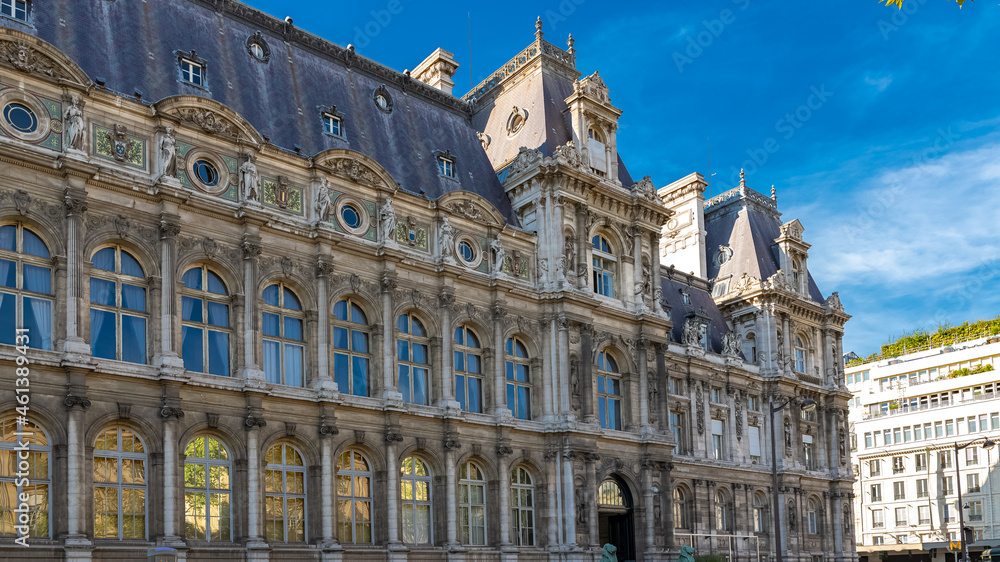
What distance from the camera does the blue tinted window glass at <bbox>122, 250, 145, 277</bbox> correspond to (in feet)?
94.3

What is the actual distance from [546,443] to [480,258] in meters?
7.84

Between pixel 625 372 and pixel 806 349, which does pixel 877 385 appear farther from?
pixel 625 372

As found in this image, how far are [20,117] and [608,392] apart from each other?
2532 centimetres

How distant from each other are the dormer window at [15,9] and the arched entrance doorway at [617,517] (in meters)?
27.3

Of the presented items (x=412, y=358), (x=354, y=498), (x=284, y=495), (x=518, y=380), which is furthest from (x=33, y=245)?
(x=518, y=380)

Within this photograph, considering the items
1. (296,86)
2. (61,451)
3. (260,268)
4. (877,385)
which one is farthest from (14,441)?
(877,385)

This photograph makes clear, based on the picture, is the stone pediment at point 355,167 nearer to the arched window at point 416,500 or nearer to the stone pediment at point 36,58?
the stone pediment at point 36,58

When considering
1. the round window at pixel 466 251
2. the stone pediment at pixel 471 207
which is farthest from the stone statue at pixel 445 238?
the round window at pixel 466 251

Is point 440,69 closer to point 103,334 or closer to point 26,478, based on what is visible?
point 103,334

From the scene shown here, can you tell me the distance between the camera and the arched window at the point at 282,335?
31.9 meters

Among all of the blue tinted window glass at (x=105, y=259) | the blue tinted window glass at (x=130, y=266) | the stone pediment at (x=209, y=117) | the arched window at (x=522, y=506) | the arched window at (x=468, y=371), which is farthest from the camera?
the arched window at (x=522, y=506)

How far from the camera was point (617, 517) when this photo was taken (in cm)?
4253

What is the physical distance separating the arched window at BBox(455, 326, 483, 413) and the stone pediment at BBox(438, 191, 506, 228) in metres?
4.48

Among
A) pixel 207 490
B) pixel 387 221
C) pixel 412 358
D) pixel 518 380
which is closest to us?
pixel 207 490
